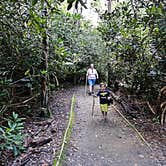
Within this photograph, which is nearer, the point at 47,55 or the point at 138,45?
the point at 47,55

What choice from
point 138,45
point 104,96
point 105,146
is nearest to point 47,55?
point 104,96

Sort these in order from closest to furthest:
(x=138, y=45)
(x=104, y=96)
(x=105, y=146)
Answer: (x=105, y=146) → (x=104, y=96) → (x=138, y=45)

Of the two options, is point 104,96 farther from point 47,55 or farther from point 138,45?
point 138,45

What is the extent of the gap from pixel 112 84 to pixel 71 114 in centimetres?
612

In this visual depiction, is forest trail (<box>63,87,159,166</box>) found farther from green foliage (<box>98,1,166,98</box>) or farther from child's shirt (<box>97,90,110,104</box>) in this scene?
green foliage (<box>98,1,166,98</box>)

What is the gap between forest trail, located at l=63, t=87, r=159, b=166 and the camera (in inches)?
211

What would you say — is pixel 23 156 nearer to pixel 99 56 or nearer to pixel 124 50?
pixel 124 50

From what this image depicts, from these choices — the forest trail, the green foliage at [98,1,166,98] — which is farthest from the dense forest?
the forest trail

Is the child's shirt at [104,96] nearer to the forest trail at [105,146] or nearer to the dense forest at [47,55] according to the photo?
the forest trail at [105,146]

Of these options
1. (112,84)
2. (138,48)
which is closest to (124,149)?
(138,48)

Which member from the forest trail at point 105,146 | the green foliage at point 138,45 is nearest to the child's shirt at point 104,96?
the forest trail at point 105,146

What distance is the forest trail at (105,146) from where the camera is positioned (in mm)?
5363

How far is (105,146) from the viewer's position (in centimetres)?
623

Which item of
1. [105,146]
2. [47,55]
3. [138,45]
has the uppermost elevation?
[138,45]
